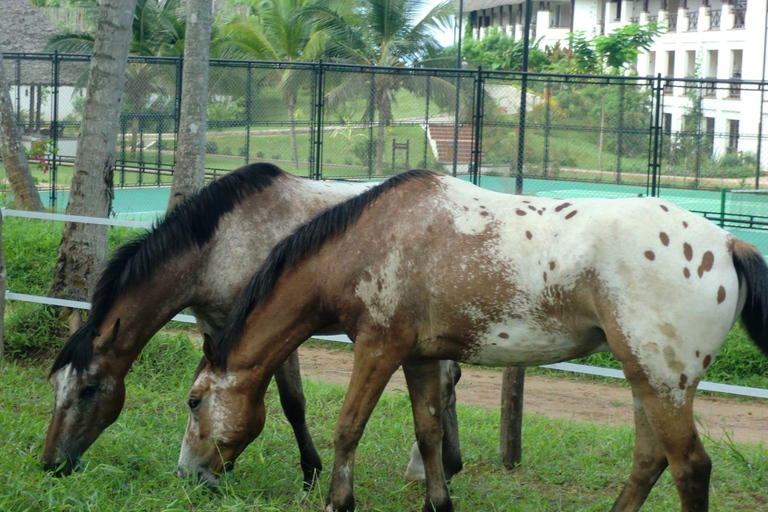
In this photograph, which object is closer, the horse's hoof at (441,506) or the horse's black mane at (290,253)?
the horse's black mane at (290,253)

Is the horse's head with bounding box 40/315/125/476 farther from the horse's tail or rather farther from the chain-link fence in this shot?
the chain-link fence

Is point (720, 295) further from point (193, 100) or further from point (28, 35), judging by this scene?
point (28, 35)

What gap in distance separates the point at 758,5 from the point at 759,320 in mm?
28420

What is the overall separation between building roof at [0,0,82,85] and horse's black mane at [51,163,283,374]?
81.3 feet

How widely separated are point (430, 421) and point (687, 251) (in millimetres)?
1448

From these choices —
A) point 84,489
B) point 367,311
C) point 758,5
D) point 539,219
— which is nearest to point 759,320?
point 539,219

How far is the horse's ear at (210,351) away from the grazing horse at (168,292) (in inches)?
24.9

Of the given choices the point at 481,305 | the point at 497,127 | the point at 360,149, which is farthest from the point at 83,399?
the point at 360,149

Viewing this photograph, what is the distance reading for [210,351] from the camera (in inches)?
152

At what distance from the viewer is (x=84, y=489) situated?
3.91m

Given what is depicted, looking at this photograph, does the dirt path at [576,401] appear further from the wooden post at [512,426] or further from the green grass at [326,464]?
the wooden post at [512,426]

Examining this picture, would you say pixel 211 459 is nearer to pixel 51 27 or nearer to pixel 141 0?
pixel 141 0

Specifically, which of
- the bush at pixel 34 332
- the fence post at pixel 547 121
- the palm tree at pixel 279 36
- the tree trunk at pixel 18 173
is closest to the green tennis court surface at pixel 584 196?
the fence post at pixel 547 121

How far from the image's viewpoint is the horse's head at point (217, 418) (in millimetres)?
3881
